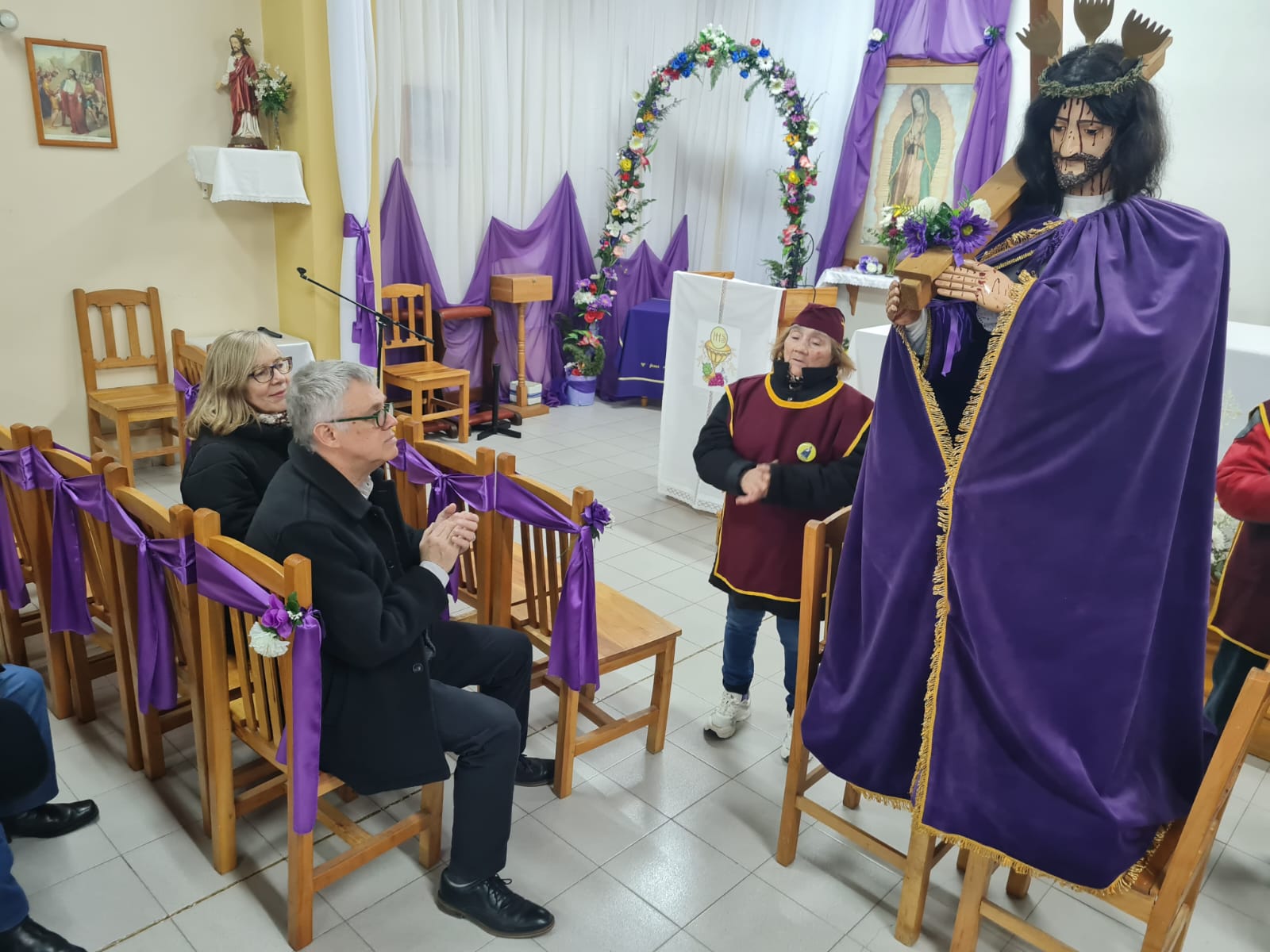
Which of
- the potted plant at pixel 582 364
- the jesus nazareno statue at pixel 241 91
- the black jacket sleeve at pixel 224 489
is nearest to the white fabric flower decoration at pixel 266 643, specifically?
the black jacket sleeve at pixel 224 489

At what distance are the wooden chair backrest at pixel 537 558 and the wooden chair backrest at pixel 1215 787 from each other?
1.38 metres

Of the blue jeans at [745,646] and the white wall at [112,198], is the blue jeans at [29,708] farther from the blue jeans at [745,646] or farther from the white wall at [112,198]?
the white wall at [112,198]

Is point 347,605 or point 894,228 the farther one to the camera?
point 347,605

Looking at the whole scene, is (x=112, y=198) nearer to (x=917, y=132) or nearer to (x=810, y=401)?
(x=810, y=401)

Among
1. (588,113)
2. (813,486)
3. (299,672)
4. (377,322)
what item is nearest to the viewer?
(299,672)

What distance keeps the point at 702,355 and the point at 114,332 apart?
321cm

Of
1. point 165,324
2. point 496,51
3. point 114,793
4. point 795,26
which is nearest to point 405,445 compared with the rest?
point 114,793

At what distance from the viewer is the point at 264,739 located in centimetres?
206

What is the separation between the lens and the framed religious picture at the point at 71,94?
4.40 m

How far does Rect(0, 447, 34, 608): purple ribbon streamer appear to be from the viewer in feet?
8.06

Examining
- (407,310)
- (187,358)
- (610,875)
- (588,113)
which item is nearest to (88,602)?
(610,875)

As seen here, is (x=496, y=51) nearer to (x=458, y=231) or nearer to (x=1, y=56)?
(x=458, y=231)

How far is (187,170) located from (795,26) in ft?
15.6

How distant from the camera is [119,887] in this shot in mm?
2090
